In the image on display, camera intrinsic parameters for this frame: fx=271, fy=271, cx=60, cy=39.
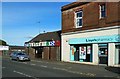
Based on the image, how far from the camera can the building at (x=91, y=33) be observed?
28734 millimetres

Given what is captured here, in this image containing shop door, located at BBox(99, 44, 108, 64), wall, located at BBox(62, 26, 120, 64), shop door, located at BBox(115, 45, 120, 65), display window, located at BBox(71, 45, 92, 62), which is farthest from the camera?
display window, located at BBox(71, 45, 92, 62)

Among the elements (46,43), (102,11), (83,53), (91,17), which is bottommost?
(83,53)

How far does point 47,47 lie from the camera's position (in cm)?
4481

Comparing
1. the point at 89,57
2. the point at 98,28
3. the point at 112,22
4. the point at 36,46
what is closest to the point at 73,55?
the point at 89,57

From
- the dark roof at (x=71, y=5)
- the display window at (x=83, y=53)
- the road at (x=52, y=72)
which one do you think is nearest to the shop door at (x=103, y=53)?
the display window at (x=83, y=53)

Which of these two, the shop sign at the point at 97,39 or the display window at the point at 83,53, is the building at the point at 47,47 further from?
the display window at the point at 83,53

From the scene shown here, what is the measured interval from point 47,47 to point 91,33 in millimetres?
13655

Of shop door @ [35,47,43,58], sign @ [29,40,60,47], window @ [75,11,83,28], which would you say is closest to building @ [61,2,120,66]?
window @ [75,11,83,28]

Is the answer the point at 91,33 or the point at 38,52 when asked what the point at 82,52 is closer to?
the point at 91,33

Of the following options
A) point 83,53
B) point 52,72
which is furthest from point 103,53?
A: point 52,72

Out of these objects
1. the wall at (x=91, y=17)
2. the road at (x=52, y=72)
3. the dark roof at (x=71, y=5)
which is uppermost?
the dark roof at (x=71, y=5)

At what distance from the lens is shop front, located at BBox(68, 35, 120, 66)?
2841 cm

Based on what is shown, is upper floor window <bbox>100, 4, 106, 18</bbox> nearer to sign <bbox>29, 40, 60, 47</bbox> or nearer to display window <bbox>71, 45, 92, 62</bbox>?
display window <bbox>71, 45, 92, 62</bbox>

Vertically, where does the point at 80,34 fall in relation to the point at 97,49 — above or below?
above
